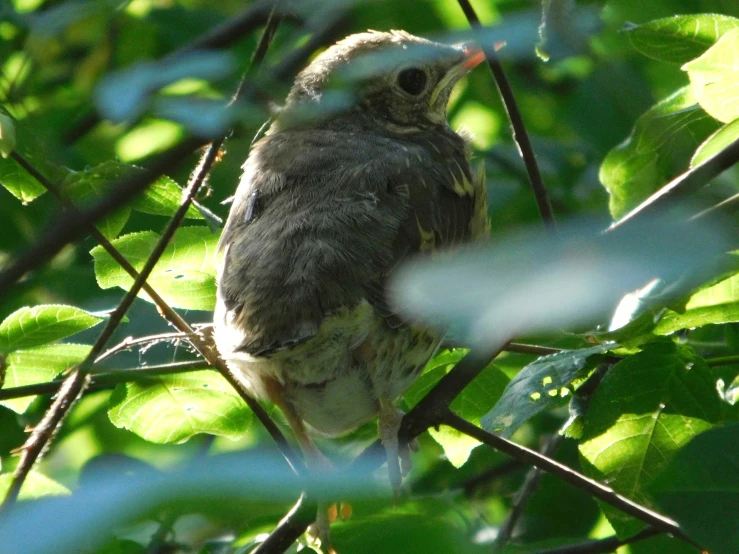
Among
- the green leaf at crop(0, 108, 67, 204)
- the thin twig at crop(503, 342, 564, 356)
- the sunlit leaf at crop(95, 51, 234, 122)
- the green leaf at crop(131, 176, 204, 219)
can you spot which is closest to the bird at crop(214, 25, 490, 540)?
the thin twig at crop(503, 342, 564, 356)

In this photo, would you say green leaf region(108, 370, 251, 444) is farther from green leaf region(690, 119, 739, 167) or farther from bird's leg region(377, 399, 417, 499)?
green leaf region(690, 119, 739, 167)

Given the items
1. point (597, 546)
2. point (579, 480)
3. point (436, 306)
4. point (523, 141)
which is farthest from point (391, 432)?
point (436, 306)

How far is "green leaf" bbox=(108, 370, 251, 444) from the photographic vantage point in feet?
8.67

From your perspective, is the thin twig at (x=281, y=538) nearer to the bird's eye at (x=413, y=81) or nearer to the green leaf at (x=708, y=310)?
the green leaf at (x=708, y=310)

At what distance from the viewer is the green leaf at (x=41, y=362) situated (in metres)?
2.57

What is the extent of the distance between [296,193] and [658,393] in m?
1.34

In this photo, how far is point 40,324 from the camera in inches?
90.4

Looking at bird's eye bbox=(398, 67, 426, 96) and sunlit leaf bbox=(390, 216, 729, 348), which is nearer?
sunlit leaf bbox=(390, 216, 729, 348)

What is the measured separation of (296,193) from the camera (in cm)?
307

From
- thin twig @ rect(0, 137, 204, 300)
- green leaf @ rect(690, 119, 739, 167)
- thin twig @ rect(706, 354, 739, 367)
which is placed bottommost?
thin twig @ rect(0, 137, 204, 300)

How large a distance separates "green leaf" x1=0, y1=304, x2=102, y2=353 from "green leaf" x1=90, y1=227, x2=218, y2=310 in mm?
348

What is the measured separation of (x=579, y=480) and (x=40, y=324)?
1292mm

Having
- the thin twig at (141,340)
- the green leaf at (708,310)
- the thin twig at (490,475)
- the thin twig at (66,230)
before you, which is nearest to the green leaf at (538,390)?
the green leaf at (708,310)

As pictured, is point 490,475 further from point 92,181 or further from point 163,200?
point 92,181
